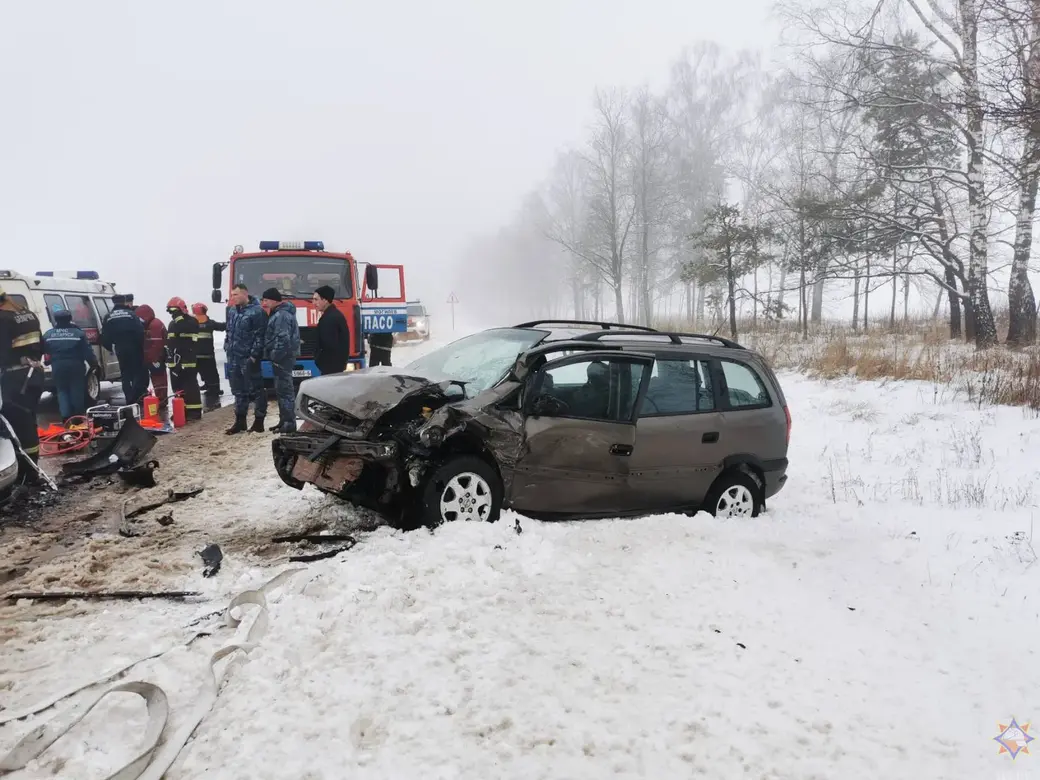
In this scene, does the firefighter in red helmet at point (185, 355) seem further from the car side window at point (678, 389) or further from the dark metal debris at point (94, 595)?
the car side window at point (678, 389)

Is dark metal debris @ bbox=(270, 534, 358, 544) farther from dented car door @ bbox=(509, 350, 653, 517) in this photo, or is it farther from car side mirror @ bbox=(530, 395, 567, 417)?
car side mirror @ bbox=(530, 395, 567, 417)

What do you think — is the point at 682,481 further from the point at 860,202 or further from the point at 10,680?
the point at 860,202

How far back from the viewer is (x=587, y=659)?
9.40 ft

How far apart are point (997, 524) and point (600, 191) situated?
27344 mm

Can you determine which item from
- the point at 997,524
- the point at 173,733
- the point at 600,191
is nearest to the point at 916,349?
the point at 997,524

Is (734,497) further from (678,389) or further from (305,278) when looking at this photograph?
(305,278)

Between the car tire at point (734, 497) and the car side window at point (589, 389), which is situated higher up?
the car side window at point (589, 389)

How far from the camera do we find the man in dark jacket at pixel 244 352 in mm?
7695

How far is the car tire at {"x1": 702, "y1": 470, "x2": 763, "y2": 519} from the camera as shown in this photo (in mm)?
5031

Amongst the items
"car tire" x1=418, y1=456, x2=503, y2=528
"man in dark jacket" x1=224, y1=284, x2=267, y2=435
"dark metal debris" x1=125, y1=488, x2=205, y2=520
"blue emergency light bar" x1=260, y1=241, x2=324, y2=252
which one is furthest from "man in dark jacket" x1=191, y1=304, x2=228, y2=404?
"car tire" x1=418, y1=456, x2=503, y2=528

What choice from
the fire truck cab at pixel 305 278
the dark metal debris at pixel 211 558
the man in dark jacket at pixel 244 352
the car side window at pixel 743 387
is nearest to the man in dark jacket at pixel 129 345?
the fire truck cab at pixel 305 278

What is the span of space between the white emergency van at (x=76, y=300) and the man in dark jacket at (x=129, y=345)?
0.56 meters

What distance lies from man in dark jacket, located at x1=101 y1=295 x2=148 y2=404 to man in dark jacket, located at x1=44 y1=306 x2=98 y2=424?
2.16 ft

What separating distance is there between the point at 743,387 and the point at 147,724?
182 inches
